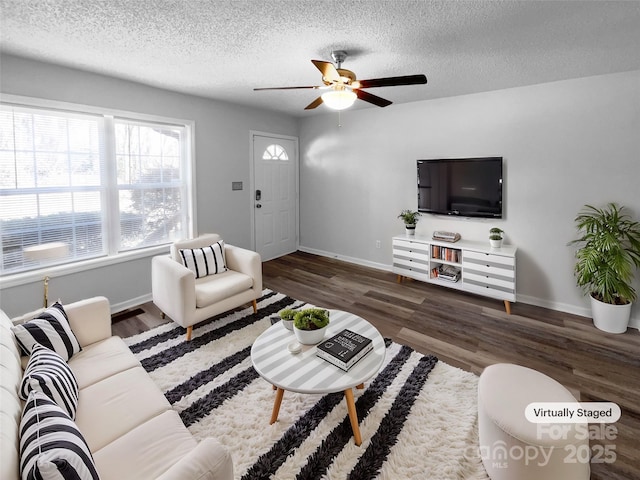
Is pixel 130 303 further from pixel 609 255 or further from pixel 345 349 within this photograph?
pixel 609 255

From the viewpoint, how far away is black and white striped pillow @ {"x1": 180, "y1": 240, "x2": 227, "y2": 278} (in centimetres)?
316

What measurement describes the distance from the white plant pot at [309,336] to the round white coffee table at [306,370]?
0.03 metres

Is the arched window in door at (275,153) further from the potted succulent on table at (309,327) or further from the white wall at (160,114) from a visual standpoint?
the potted succulent on table at (309,327)

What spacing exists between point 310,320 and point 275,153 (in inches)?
154

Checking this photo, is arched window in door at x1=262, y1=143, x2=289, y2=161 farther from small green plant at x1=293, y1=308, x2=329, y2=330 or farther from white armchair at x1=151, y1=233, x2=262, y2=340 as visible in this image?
small green plant at x1=293, y1=308, x2=329, y2=330

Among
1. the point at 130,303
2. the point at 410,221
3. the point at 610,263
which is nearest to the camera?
the point at 610,263

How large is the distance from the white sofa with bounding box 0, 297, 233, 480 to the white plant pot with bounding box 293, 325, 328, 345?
791mm

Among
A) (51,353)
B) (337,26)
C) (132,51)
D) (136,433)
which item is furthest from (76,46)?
(136,433)

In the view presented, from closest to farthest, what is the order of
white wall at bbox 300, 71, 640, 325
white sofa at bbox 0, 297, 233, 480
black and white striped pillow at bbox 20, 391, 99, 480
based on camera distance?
black and white striped pillow at bbox 20, 391, 99, 480, white sofa at bbox 0, 297, 233, 480, white wall at bbox 300, 71, 640, 325

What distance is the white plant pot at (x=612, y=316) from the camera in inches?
113

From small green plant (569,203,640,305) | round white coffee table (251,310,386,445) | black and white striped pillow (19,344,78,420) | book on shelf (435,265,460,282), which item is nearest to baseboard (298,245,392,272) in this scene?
book on shelf (435,265,460,282)

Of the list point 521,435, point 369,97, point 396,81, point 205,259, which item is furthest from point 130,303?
point 521,435

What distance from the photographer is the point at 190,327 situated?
2771 mm

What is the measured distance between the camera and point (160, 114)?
366cm
